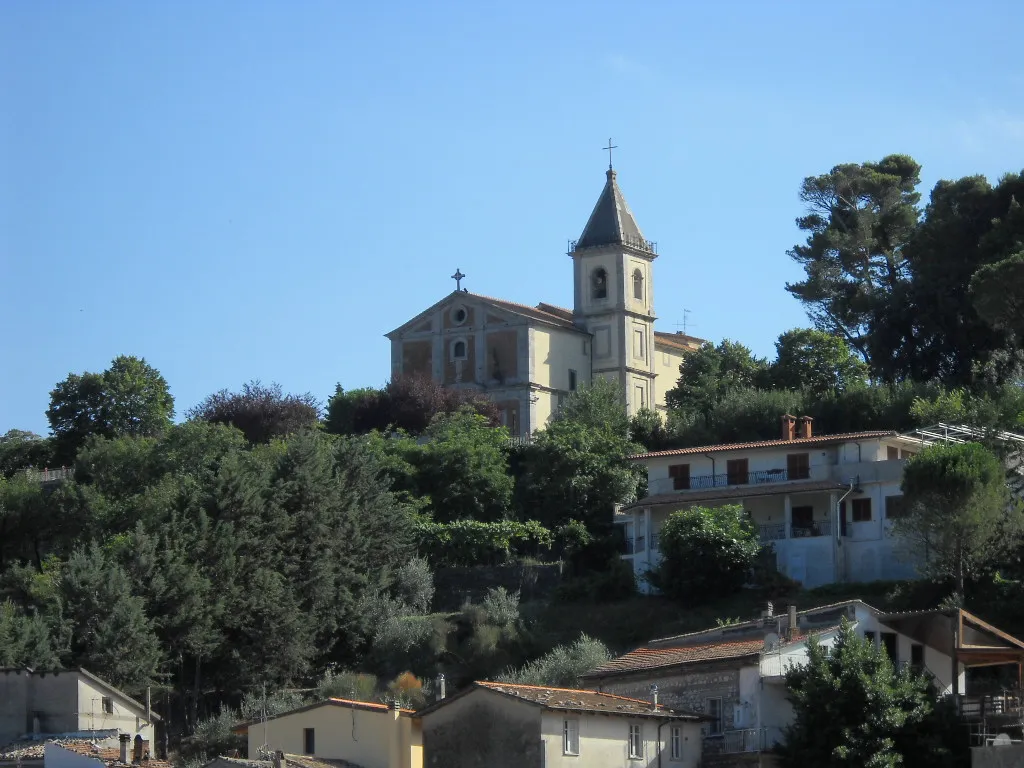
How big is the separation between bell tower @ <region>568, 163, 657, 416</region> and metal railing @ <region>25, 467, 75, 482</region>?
79.0 ft

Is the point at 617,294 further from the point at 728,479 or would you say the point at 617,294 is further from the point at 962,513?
the point at 962,513

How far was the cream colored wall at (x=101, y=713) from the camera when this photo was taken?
4831cm

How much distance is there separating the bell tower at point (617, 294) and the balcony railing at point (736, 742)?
50059 millimetres

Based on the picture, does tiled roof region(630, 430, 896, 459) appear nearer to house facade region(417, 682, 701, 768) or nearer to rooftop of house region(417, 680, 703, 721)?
rooftop of house region(417, 680, 703, 721)

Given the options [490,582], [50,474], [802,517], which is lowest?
[490,582]

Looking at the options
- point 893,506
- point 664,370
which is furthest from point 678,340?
point 893,506

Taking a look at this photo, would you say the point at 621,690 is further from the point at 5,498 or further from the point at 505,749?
the point at 5,498

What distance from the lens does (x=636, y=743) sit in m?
41.5

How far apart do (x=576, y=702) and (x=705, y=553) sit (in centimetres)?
1806

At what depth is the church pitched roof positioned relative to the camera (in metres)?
96.8

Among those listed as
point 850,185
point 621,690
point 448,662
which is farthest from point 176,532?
point 850,185

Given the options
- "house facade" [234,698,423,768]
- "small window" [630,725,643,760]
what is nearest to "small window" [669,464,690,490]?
"house facade" [234,698,423,768]

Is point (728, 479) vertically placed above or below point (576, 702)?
above

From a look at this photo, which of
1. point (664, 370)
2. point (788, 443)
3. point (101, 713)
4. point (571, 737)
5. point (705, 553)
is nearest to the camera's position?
point (571, 737)
